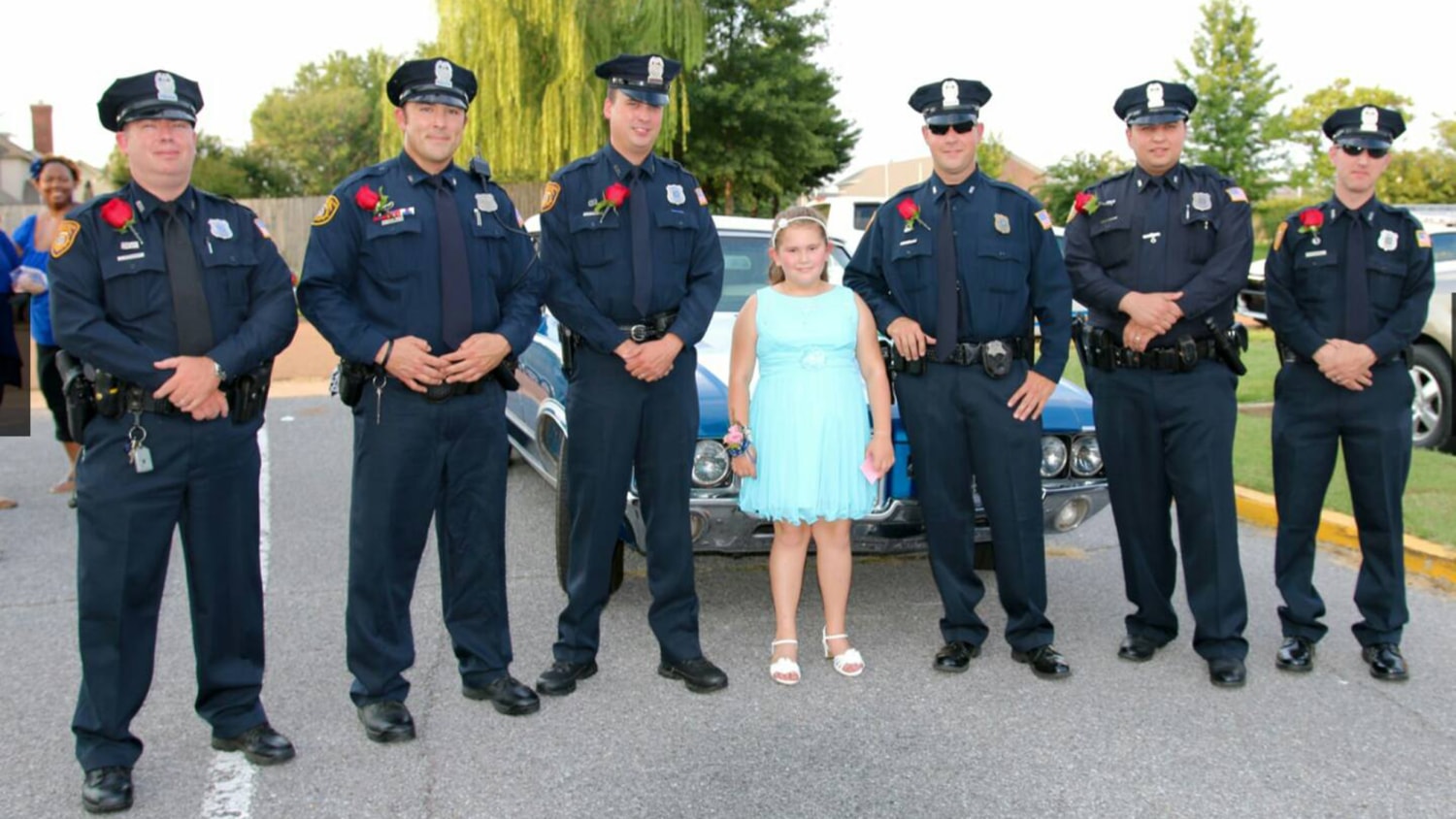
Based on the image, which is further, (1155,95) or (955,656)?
(955,656)

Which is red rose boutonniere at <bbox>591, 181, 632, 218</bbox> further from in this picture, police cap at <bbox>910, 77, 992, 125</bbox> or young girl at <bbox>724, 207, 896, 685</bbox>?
police cap at <bbox>910, 77, 992, 125</bbox>

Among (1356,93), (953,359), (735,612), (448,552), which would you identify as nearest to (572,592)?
(448,552)

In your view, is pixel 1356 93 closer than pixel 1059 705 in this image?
No

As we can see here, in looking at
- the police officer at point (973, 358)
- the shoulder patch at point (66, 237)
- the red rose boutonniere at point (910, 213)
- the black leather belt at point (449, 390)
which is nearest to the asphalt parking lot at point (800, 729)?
the police officer at point (973, 358)

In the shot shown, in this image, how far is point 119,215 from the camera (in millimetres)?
3332

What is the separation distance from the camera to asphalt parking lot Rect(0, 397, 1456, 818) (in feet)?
11.0

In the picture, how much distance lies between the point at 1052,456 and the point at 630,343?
1.78 m

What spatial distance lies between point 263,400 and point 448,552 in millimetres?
793

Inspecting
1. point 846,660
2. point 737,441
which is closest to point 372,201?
point 737,441

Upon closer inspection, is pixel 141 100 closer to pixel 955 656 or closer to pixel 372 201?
pixel 372 201

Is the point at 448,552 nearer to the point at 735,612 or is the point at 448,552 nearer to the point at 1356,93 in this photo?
the point at 735,612

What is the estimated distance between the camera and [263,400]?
3652 millimetres

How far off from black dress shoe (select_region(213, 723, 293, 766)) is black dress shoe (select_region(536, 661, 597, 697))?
0.87 meters

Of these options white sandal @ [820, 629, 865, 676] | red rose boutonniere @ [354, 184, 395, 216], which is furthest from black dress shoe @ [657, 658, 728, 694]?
red rose boutonniere @ [354, 184, 395, 216]
